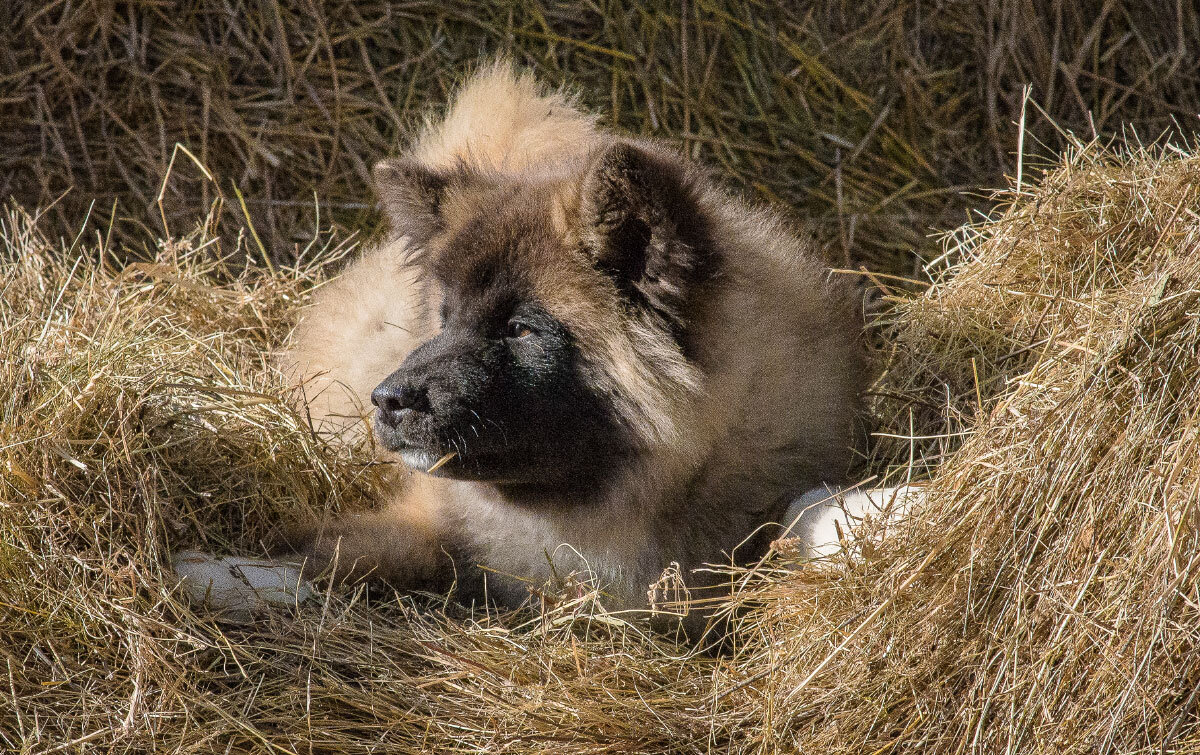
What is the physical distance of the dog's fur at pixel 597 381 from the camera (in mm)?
2840

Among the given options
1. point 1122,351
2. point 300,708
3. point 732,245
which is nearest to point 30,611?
point 300,708

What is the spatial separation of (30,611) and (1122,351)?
101 inches

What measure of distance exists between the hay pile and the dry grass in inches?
73.8

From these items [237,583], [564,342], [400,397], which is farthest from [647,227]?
[237,583]

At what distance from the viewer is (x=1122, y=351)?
2441 mm

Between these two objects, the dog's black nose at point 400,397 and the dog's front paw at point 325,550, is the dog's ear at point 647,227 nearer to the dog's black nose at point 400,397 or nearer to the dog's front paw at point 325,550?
the dog's black nose at point 400,397

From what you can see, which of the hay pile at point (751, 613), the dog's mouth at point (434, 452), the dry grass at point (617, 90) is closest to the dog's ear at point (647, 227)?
the dog's mouth at point (434, 452)

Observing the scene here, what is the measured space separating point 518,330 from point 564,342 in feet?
0.45

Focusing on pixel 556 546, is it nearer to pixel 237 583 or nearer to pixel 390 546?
pixel 390 546

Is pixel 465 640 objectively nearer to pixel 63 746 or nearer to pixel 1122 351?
pixel 63 746

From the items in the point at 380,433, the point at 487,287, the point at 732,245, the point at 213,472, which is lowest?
the point at 213,472

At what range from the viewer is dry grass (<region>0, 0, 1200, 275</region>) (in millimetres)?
5078

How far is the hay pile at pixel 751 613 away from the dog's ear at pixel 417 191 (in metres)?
0.80

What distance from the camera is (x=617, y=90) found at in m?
5.24
